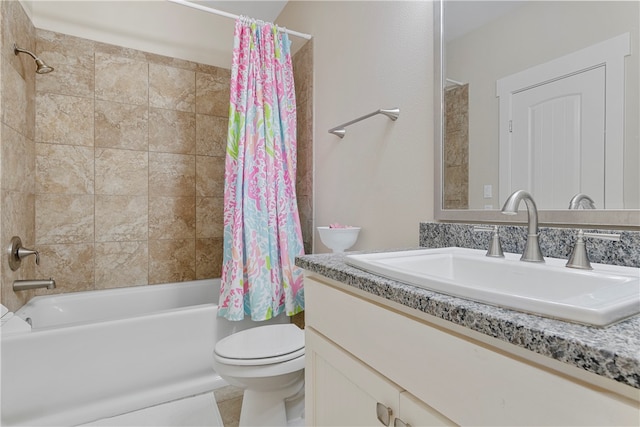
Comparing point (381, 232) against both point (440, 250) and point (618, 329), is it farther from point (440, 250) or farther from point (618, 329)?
point (618, 329)

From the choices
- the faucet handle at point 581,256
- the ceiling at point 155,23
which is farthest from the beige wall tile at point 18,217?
the faucet handle at point 581,256

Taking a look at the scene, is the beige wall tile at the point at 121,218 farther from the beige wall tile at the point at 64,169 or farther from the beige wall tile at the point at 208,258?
the beige wall tile at the point at 208,258

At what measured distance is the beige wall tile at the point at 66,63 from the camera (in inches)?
81.0

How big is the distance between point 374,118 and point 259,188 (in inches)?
28.5

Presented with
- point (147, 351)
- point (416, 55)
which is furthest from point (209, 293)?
point (416, 55)

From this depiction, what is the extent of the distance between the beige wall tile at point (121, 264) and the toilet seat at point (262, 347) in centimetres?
118

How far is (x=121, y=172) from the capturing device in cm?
225

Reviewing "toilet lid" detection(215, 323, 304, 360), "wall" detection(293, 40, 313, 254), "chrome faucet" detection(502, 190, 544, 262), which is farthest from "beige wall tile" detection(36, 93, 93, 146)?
"chrome faucet" detection(502, 190, 544, 262)

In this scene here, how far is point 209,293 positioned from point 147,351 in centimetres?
81

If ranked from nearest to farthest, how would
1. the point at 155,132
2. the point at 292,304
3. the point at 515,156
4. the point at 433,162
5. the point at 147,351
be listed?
the point at 515,156 → the point at 433,162 → the point at 147,351 → the point at 292,304 → the point at 155,132

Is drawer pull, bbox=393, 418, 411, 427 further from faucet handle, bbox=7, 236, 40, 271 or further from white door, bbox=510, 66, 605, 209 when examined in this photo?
faucet handle, bbox=7, 236, 40, 271

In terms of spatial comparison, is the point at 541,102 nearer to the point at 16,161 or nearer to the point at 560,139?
the point at 560,139

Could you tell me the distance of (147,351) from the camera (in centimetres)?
164

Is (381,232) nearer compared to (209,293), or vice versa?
(381,232)
